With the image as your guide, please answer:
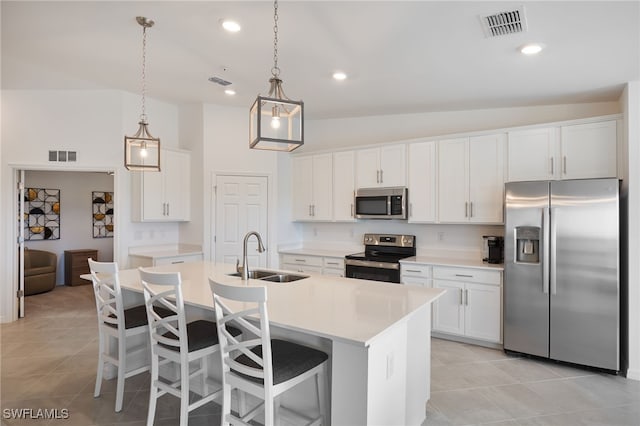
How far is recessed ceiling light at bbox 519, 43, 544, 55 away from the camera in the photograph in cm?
276

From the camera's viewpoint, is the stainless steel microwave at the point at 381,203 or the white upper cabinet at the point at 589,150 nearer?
the white upper cabinet at the point at 589,150

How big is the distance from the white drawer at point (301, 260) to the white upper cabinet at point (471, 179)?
1.74 metres

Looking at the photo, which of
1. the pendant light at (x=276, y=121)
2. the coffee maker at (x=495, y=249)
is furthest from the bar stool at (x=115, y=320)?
the coffee maker at (x=495, y=249)

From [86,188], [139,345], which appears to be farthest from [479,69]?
[86,188]

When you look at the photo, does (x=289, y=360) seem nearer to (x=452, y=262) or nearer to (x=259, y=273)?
(x=259, y=273)

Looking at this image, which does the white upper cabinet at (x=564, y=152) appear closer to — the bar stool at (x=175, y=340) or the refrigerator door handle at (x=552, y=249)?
the refrigerator door handle at (x=552, y=249)

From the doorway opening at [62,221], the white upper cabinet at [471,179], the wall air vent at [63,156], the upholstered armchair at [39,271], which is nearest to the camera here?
the white upper cabinet at [471,179]

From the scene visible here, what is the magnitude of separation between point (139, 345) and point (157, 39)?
8.54ft

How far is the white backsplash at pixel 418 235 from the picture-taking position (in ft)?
14.6

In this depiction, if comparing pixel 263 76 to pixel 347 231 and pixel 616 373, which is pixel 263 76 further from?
pixel 616 373

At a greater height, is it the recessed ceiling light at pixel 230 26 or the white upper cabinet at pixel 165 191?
the recessed ceiling light at pixel 230 26

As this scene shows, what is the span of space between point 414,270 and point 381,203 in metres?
0.97

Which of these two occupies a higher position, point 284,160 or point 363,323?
point 284,160

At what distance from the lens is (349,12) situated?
2.49m
